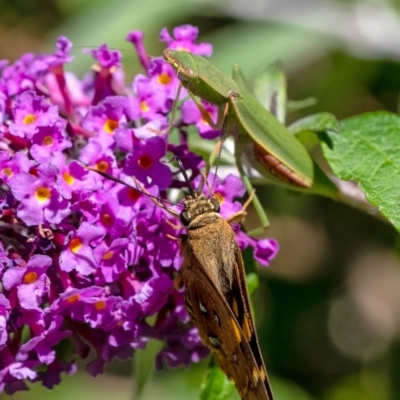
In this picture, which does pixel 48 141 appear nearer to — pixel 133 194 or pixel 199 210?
pixel 133 194

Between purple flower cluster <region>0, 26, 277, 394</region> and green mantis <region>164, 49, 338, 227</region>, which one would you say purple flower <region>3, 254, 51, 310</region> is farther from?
green mantis <region>164, 49, 338, 227</region>

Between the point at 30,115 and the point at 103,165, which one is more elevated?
the point at 30,115

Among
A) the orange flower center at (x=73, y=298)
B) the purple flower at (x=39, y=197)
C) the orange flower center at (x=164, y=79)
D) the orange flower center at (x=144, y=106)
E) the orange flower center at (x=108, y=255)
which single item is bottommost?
the orange flower center at (x=73, y=298)

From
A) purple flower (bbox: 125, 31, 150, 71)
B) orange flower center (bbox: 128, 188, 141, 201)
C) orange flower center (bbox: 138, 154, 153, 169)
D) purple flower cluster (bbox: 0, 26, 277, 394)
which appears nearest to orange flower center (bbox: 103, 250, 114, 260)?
purple flower cluster (bbox: 0, 26, 277, 394)

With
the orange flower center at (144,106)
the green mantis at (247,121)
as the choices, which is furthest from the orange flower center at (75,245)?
the green mantis at (247,121)

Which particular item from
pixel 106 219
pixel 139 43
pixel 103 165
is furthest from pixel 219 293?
pixel 139 43

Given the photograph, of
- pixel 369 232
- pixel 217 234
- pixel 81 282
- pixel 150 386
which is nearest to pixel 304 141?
pixel 217 234

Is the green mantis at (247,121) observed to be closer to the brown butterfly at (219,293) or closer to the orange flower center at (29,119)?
the brown butterfly at (219,293)
